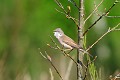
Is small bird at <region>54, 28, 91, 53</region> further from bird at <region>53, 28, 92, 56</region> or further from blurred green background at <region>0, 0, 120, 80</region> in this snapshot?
blurred green background at <region>0, 0, 120, 80</region>

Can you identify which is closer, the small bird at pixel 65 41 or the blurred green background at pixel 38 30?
the small bird at pixel 65 41

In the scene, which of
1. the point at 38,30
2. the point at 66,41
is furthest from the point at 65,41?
the point at 38,30

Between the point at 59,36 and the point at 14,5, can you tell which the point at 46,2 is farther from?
the point at 59,36

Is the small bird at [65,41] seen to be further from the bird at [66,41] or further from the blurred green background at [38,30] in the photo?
the blurred green background at [38,30]

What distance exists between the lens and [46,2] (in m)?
33.6

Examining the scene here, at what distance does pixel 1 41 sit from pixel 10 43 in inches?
114

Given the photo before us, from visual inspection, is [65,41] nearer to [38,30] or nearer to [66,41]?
[66,41]

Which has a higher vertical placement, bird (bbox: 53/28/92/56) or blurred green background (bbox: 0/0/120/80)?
bird (bbox: 53/28/92/56)

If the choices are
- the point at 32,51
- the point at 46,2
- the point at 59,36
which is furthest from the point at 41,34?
the point at 59,36

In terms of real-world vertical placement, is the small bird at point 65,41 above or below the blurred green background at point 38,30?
above

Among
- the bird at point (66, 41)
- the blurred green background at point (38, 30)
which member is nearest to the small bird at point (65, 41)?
the bird at point (66, 41)

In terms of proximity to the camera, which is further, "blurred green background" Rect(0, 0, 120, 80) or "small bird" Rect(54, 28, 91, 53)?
"blurred green background" Rect(0, 0, 120, 80)

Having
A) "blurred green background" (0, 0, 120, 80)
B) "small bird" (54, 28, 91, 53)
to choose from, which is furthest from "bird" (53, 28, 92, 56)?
"blurred green background" (0, 0, 120, 80)

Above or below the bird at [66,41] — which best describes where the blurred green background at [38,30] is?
below
